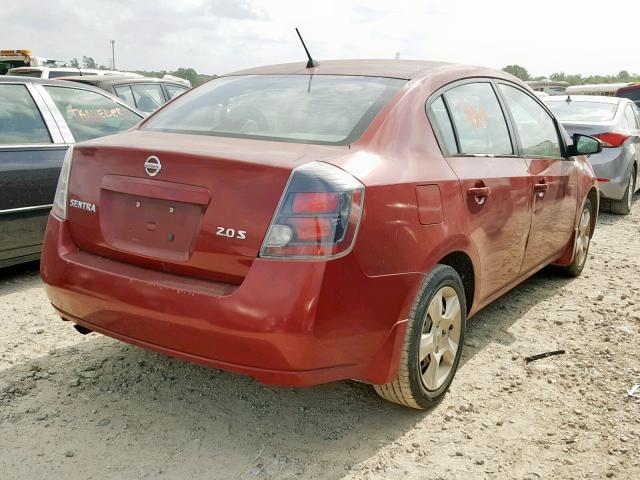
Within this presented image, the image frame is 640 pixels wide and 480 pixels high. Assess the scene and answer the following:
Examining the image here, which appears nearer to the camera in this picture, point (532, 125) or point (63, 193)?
point (63, 193)

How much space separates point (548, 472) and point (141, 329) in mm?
1654

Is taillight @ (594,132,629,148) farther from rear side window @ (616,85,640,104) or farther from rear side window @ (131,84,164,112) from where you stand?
rear side window @ (616,85,640,104)

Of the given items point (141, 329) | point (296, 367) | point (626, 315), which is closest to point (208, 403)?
point (141, 329)

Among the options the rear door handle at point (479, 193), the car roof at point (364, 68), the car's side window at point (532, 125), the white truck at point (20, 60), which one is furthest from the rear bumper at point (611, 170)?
the white truck at point (20, 60)

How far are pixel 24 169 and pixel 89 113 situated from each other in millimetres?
1020

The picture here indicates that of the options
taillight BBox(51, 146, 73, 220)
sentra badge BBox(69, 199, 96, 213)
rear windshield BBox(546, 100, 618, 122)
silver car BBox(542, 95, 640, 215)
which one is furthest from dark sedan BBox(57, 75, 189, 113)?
sentra badge BBox(69, 199, 96, 213)

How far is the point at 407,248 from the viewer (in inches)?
103

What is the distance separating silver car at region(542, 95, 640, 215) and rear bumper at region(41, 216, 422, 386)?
598 cm

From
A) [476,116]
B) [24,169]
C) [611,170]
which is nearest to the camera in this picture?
[476,116]

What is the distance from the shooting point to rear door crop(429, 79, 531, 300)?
3.13 metres

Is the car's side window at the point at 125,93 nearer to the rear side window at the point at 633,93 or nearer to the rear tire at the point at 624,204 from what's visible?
the rear tire at the point at 624,204

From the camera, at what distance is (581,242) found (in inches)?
203

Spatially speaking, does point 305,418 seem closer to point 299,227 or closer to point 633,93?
point 299,227

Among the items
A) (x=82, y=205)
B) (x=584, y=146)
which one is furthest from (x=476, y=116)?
(x=82, y=205)
